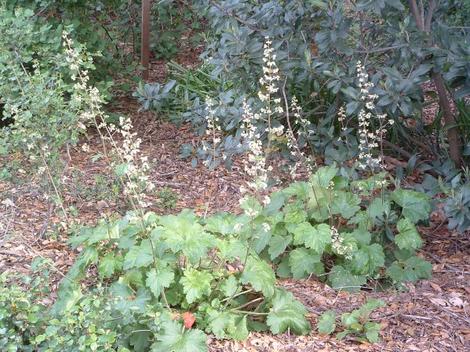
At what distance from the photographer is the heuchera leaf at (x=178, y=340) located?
3.02m

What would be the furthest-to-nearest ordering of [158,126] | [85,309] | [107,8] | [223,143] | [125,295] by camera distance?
Result: [107,8] → [158,126] → [223,143] → [125,295] → [85,309]

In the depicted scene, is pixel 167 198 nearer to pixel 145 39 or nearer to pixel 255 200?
pixel 255 200

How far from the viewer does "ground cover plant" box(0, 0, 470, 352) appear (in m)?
3.34

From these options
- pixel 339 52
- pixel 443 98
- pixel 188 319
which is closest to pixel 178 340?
pixel 188 319

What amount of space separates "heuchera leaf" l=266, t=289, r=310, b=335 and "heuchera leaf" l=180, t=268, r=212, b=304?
35 cm

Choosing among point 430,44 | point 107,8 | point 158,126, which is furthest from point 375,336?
point 107,8

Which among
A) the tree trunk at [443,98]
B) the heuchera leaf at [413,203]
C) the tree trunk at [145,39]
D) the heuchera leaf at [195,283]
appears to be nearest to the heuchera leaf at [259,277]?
the heuchera leaf at [195,283]

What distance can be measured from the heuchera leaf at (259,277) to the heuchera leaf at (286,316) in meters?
0.09

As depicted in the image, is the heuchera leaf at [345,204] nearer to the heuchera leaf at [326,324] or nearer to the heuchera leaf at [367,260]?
the heuchera leaf at [367,260]

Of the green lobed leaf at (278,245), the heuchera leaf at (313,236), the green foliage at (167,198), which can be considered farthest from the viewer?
the green foliage at (167,198)

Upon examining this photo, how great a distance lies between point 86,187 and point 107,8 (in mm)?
3006

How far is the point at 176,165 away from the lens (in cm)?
549

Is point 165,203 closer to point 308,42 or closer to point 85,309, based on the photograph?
point 308,42

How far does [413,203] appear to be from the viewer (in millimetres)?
4277
